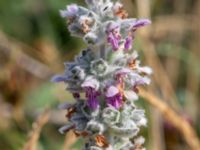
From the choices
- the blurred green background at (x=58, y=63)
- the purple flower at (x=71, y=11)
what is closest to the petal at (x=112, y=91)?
the purple flower at (x=71, y=11)

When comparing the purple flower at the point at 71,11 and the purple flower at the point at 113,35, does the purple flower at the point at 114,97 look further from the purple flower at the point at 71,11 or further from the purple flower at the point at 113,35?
the purple flower at the point at 71,11

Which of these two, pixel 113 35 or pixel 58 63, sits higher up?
pixel 58 63

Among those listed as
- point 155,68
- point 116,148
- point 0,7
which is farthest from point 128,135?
point 0,7

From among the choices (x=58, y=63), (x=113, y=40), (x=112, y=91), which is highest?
(x=58, y=63)

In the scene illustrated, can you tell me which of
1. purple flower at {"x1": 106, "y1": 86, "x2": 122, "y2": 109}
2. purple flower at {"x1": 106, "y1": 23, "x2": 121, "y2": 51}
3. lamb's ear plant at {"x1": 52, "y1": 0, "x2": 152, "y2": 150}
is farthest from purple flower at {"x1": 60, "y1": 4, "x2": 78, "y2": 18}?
purple flower at {"x1": 106, "y1": 86, "x2": 122, "y2": 109}

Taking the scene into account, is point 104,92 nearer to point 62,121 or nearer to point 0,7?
point 62,121

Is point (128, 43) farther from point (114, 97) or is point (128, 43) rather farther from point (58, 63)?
point (58, 63)

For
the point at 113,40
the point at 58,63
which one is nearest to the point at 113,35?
the point at 113,40
